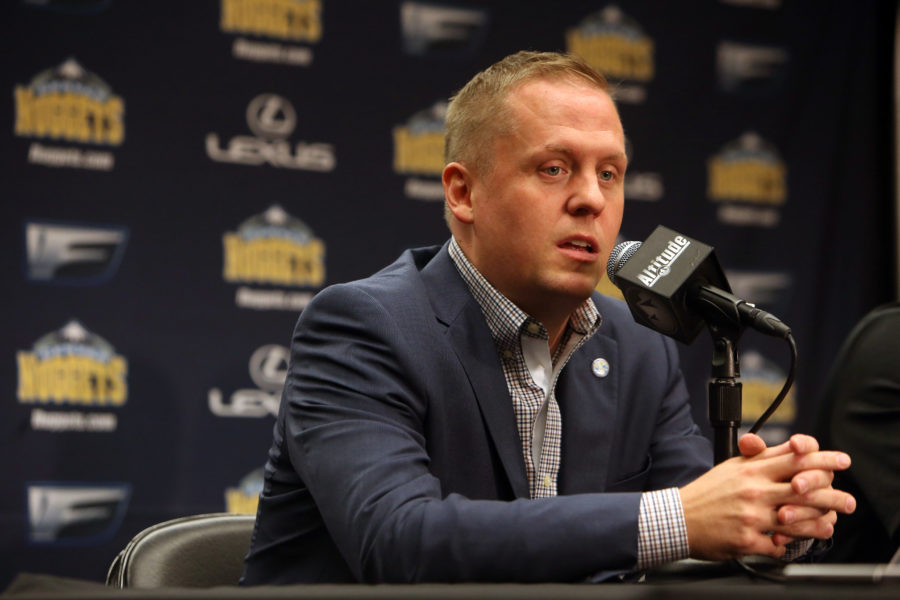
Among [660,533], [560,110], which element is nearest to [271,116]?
[560,110]

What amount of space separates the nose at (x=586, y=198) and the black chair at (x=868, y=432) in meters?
0.79

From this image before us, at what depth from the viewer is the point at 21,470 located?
3488mm

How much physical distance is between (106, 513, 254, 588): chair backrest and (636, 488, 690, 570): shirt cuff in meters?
0.77

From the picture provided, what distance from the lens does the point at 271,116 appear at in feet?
12.9

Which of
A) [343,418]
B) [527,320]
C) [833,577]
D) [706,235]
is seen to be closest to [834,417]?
[527,320]

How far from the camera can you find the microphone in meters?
1.43

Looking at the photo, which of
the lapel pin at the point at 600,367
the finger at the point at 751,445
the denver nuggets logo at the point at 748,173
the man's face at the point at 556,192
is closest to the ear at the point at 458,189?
the man's face at the point at 556,192

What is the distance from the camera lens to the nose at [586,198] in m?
1.74

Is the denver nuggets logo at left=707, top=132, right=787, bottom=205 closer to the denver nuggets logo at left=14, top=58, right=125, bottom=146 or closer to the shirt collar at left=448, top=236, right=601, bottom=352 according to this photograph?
the denver nuggets logo at left=14, top=58, right=125, bottom=146

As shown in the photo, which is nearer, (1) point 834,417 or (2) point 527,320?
(2) point 527,320

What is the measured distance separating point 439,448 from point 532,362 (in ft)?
1.02

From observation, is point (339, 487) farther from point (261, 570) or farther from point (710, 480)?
point (710, 480)

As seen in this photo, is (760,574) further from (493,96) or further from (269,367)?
(269,367)

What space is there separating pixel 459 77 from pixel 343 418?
2.99m
